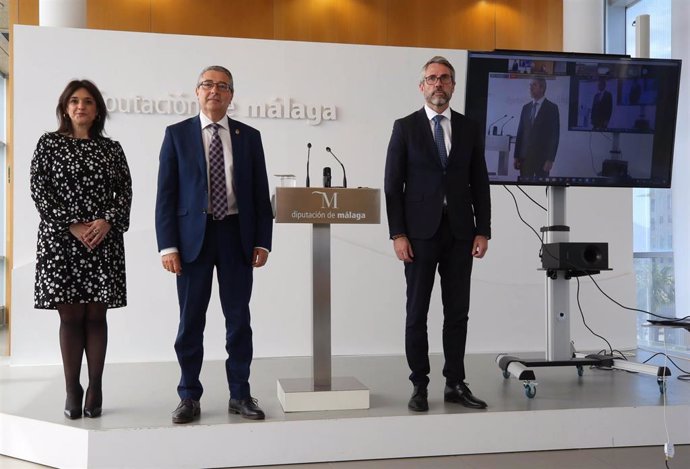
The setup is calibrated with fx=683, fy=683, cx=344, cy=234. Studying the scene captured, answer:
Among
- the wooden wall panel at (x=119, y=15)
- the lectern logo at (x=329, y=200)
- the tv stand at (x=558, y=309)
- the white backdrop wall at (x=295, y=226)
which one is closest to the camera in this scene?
the lectern logo at (x=329, y=200)

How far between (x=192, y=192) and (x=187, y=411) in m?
0.95

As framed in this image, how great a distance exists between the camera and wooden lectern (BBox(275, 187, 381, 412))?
3176mm

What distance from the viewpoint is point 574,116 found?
3.93 m

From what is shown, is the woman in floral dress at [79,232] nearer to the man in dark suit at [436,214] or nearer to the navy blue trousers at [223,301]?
the navy blue trousers at [223,301]

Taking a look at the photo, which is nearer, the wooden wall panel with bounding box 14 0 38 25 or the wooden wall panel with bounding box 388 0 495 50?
the wooden wall panel with bounding box 14 0 38 25

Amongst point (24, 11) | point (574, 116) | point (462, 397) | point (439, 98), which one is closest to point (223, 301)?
point (462, 397)

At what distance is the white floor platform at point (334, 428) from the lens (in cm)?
285

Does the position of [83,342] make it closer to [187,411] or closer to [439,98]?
[187,411]

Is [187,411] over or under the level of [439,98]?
under

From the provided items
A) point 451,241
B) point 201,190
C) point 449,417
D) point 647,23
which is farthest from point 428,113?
point 647,23

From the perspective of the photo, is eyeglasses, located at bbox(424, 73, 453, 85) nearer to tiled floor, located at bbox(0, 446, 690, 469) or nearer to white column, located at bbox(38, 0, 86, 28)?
tiled floor, located at bbox(0, 446, 690, 469)

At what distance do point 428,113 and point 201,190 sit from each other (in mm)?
1150

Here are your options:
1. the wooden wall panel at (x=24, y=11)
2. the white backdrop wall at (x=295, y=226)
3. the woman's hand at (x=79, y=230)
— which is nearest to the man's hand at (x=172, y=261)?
the woman's hand at (x=79, y=230)

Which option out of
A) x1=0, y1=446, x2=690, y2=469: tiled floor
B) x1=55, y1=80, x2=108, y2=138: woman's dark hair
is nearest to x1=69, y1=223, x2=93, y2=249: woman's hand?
x1=55, y1=80, x2=108, y2=138: woman's dark hair
